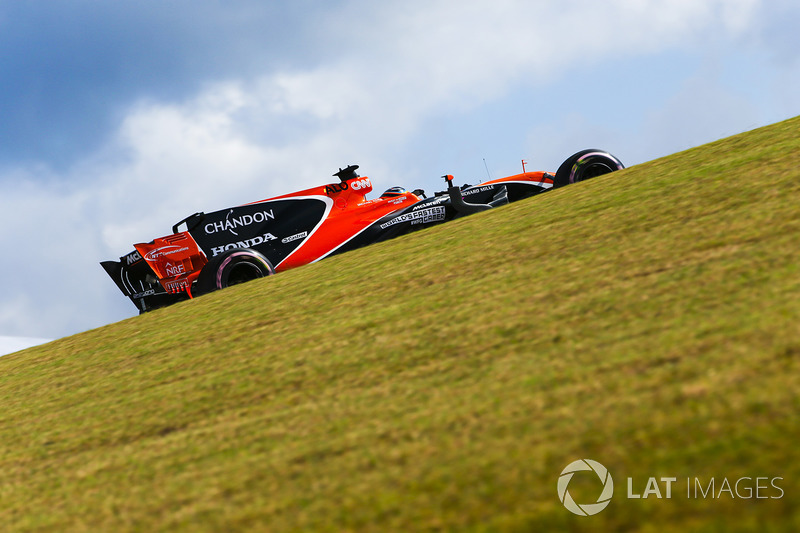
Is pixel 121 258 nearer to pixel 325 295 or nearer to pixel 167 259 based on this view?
pixel 167 259

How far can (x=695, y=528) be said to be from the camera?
228cm

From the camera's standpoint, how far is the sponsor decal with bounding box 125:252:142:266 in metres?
11.5

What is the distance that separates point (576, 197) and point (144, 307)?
24.8ft

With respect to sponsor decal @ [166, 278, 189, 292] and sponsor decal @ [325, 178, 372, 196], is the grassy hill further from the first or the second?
sponsor decal @ [325, 178, 372, 196]

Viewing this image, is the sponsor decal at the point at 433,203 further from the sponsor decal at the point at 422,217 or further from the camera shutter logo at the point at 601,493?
the camera shutter logo at the point at 601,493

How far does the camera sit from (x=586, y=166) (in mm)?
11156

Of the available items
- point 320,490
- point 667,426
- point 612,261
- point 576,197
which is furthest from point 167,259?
point 667,426

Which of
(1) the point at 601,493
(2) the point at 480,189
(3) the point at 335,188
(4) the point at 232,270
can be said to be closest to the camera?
(1) the point at 601,493

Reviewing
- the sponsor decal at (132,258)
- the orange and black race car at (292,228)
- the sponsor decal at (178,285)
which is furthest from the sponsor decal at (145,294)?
the sponsor decal at (132,258)

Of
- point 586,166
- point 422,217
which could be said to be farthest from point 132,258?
point 586,166

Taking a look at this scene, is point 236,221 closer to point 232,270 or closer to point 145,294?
point 232,270

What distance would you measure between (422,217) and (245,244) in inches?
124

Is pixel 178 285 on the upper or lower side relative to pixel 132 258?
lower

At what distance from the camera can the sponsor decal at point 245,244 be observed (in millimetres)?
11539
